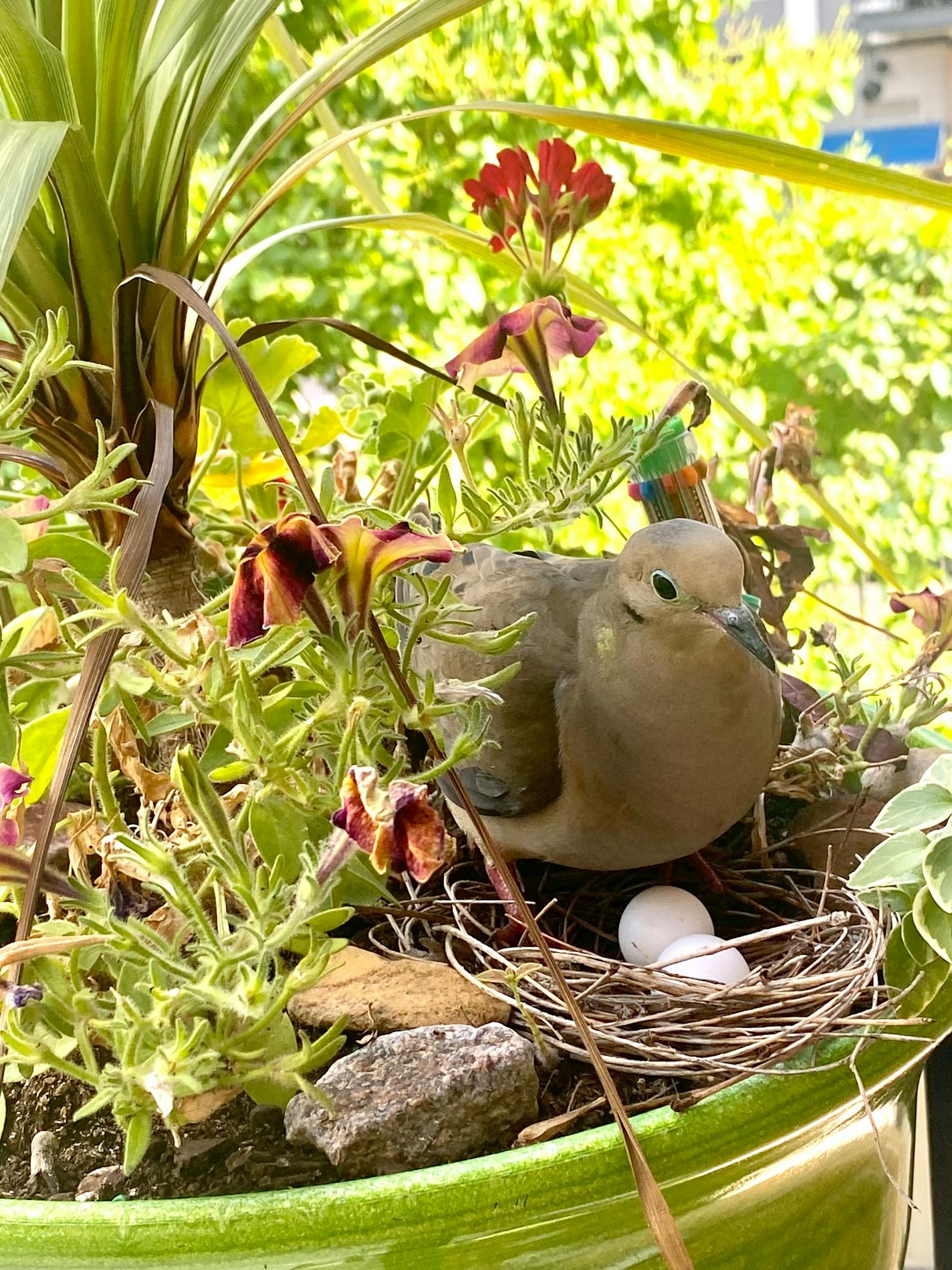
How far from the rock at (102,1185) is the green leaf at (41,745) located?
0.16 m

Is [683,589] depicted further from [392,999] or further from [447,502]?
[392,999]

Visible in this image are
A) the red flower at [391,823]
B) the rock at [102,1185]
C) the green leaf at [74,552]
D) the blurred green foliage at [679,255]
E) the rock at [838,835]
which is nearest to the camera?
the red flower at [391,823]

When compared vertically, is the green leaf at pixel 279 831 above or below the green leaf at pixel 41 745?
below

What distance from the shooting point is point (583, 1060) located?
50 cm

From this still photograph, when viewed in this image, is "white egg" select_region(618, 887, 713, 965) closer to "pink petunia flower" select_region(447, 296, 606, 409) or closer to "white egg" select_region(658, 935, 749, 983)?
"white egg" select_region(658, 935, 749, 983)

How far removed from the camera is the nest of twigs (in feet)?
1.54

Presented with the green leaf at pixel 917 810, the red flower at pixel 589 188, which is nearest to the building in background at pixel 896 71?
Result: the red flower at pixel 589 188

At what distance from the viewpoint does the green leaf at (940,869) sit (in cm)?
46

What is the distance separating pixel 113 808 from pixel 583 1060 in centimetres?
23

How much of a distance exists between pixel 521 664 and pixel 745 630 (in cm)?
13

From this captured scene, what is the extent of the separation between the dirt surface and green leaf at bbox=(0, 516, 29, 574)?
24cm

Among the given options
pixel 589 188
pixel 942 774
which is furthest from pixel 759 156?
pixel 942 774

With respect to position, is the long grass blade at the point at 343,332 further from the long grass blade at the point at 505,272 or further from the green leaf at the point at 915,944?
the green leaf at the point at 915,944

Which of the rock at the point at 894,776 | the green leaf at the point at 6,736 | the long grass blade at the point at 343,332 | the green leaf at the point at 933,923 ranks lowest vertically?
the rock at the point at 894,776
